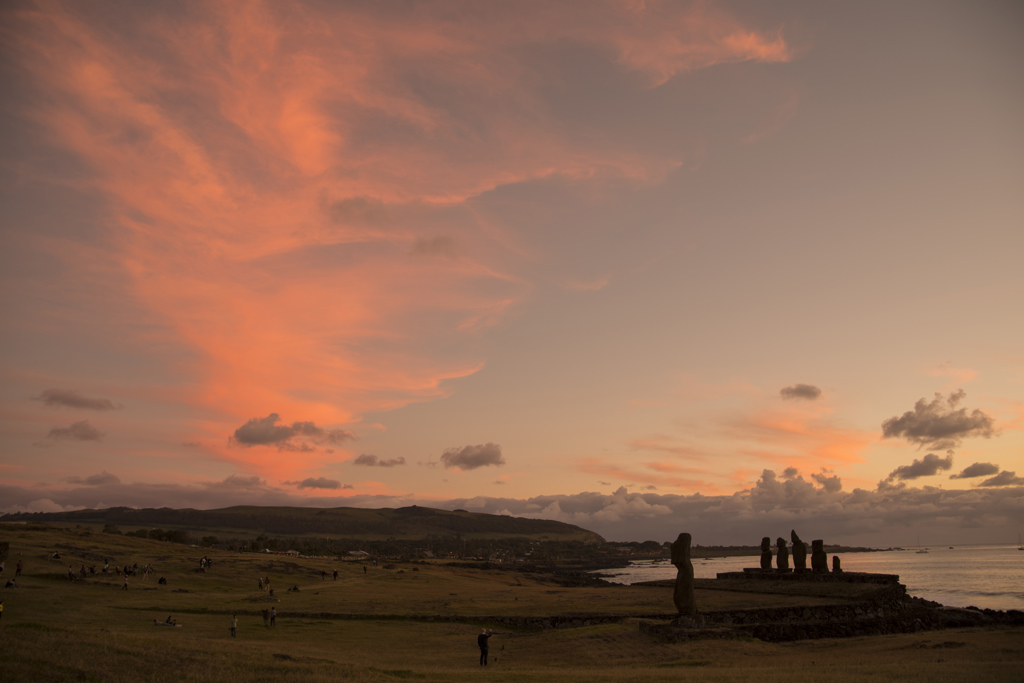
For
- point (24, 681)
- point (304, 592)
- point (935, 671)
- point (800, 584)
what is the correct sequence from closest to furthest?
point (24, 681) < point (935, 671) < point (800, 584) < point (304, 592)

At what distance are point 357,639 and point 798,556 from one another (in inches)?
1831

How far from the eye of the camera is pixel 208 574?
206 feet

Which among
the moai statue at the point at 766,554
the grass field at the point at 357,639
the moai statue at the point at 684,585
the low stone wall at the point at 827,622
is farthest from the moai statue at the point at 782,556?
the moai statue at the point at 684,585

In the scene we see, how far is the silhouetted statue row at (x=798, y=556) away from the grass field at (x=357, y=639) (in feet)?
41.1

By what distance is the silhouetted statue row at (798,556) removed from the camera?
58.1 meters

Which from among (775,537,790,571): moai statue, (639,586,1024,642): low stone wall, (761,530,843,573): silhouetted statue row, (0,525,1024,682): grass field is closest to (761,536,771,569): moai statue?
(761,530,843,573): silhouetted statue row

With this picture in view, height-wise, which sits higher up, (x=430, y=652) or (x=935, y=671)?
(x=935, y=671)

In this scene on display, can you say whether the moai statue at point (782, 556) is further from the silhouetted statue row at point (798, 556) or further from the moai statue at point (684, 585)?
the moai statue at point (684, 585)

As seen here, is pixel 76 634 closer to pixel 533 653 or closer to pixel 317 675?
pixel 317 675

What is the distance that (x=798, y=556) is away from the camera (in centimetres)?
6272

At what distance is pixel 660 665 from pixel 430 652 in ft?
42.0

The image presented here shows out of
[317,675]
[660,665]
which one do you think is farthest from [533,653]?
[317,675]

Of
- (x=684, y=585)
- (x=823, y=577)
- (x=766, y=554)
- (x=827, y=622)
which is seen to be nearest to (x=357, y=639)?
(x=684, y=585)

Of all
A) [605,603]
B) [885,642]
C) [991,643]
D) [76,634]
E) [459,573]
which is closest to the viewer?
[76,634]
